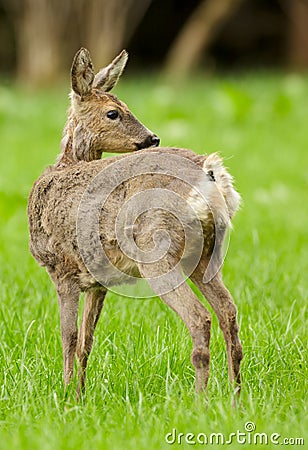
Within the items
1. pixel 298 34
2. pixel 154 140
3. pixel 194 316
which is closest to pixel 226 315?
pixel 194 316

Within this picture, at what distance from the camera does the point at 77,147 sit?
158 inches

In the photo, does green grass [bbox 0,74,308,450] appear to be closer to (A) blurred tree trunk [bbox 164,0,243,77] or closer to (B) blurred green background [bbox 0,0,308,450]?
(B) blurred green background [bbox 0,0,308,450]

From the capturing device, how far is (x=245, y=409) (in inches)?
134

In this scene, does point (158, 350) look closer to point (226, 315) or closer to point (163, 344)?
point (163, 344)

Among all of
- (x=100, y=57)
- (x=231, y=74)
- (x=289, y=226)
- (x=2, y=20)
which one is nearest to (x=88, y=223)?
(x=289, y=226)

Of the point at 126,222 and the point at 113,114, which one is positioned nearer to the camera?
the point at 126,222

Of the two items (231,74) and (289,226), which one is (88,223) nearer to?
(289,226)

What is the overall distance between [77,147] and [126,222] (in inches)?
25.5

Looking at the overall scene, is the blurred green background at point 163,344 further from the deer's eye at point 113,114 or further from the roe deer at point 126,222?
the deer's eye at point 113,114

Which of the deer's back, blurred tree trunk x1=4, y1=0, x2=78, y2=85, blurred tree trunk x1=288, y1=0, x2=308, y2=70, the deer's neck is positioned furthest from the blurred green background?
blurred tree trunk x1=288, y1=0, x2=308, y2=70

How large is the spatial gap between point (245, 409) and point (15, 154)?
23.1ft

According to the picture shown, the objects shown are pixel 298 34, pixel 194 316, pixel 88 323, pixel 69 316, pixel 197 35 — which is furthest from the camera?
pixel 298 34

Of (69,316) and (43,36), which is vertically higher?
(43,36)

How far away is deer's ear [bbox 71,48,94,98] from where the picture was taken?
3895mm
